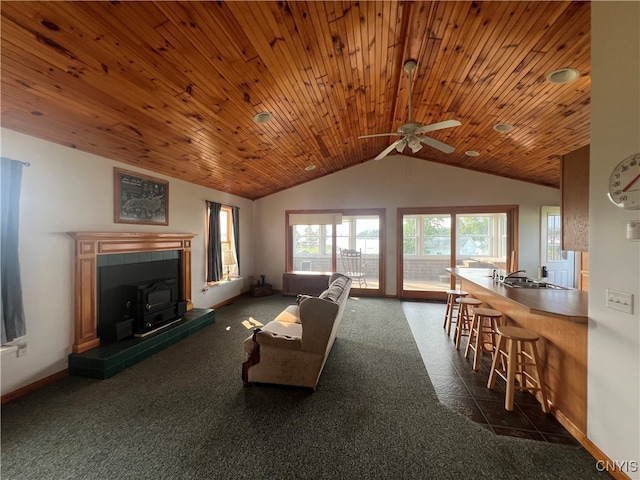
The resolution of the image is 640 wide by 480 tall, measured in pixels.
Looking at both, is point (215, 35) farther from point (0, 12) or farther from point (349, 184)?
point (349, 184)

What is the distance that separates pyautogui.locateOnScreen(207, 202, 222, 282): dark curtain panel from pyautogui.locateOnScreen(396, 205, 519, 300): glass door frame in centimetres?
400

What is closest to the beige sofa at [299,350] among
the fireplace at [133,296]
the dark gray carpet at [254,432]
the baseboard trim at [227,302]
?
the dark gray carpet at [254,432]

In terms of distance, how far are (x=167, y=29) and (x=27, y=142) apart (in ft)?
6.26

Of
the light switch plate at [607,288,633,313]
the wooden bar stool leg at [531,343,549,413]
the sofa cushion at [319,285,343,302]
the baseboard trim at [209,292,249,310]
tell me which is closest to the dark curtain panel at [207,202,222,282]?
the baseboard trim at [209,292,249,310]

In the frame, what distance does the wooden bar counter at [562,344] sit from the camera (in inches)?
71.3

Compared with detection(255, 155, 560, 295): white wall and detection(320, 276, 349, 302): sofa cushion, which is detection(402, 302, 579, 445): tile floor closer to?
detection(320, 276, 349, 302): sofa cushion

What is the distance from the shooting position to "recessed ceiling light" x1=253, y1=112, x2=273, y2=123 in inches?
113

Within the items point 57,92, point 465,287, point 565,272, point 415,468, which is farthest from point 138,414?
point 565,272

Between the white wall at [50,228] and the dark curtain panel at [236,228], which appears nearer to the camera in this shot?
the white wall at [50,228]

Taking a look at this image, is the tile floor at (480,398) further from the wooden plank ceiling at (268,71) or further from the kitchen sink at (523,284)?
the wooden plank ceiling at (268,71)

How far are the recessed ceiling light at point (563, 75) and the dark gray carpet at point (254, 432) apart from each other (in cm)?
302

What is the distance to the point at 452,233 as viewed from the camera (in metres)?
5.74

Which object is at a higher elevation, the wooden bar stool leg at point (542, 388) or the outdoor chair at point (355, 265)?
the outdoor chair at point (355, 265)

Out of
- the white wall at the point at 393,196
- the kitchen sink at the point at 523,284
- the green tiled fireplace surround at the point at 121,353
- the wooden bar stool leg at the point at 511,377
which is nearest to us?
the wooden bar stool leg at the point at 511,377
